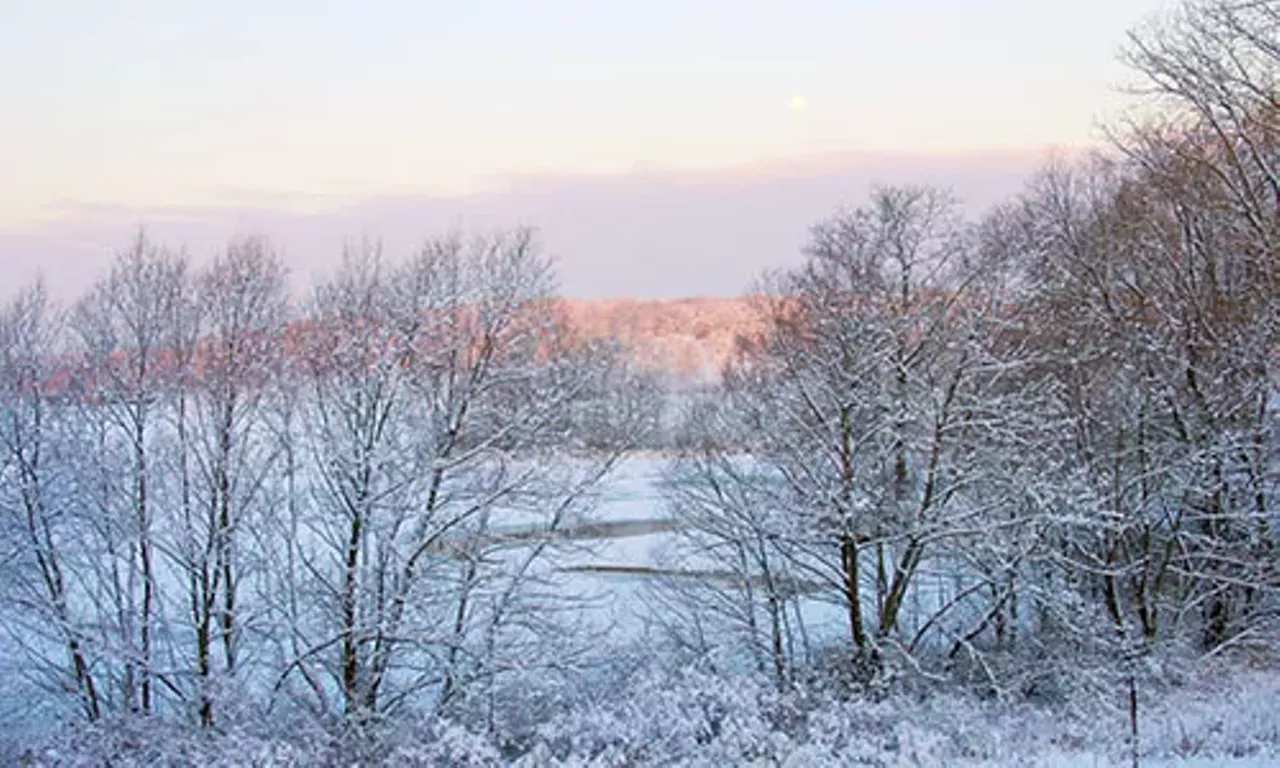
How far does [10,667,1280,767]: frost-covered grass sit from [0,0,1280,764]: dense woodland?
1.43 m

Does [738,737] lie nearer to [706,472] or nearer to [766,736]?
[766,736]

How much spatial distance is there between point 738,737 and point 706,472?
8.06 metres

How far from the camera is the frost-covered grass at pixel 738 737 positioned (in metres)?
8.65

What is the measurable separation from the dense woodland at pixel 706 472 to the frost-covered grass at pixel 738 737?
56.1 inches

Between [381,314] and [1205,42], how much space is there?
41.1ft

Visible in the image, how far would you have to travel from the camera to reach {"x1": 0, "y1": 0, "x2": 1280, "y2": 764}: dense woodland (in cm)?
1403

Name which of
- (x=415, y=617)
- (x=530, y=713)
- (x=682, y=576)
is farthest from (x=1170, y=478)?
(x=415, y=617)

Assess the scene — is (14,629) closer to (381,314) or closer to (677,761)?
(381,314)

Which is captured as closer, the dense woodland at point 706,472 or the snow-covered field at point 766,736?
the snow-covered field at point 766,736

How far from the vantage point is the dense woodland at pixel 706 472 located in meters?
14.0

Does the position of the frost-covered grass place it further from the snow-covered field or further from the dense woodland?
the dense woodland

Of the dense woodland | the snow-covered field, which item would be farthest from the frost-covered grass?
the dense woodland

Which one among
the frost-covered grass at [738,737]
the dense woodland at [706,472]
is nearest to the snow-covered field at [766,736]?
the frost-covered grass at [738,737]

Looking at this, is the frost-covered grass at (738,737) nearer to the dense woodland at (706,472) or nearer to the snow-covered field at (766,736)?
the snow-covered field at (766,736)
